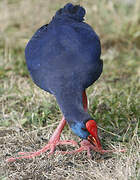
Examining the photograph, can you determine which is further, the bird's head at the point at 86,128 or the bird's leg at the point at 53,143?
the bird's leg at the point at 53,143

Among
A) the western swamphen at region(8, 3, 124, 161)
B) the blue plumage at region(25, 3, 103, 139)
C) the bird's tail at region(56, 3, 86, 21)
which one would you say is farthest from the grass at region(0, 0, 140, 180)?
the bird's tail at region(56, 3, 86, 21)

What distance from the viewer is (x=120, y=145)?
4.09 m

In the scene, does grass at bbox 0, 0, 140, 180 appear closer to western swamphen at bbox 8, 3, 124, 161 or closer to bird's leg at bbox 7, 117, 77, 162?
bird's leg at bbox 7, 117, 77, 162

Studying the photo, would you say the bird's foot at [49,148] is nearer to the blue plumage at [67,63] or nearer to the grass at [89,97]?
the grass at [89,97]

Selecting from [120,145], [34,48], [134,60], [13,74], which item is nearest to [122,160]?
[120,145]

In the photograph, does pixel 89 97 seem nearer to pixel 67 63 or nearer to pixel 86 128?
pixel 67 63

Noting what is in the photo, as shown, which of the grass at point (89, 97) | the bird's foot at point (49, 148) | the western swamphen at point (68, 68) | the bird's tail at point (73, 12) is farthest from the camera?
the bird's tail at point (73, 12)

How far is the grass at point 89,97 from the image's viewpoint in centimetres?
374

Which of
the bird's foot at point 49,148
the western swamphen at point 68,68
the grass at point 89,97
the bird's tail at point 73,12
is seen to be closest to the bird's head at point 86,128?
the western swamphen at point 68,68

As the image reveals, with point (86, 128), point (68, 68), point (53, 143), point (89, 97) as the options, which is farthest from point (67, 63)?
point (89, 97)

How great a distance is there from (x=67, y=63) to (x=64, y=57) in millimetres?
78

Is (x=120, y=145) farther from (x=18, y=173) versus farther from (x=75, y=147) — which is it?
(x=18, y=173)

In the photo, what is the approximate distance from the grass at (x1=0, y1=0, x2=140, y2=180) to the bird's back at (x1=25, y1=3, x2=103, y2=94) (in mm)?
672

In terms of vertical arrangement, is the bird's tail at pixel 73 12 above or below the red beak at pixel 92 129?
above
